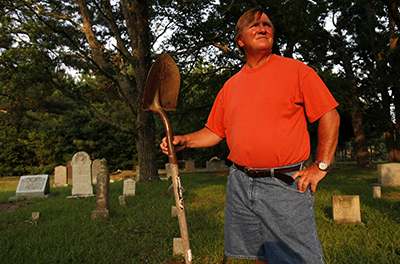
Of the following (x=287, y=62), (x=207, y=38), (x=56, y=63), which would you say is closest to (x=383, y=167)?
(x=207, y=38)

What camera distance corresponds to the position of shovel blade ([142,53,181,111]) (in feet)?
6.73

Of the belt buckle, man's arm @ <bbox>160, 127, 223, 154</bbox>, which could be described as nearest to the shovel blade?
man's arm @ <bbox>160, 127, 223, 154</bbox>

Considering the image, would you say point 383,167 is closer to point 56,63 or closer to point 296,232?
point 296,232

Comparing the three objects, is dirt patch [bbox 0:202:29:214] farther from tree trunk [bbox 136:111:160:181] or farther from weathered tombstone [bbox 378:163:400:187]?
weathered tombstone [bbox 378:163:400:187]

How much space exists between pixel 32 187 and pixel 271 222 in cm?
1087

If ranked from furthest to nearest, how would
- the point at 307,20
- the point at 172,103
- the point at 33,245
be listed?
1. the point at 307,20
2. the point at 33,245
3. the point at 172,103

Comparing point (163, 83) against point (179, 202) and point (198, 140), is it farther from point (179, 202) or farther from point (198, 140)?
point (179, 202)

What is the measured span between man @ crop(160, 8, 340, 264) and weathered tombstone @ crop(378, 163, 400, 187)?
376 inches

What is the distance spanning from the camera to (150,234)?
5188mm

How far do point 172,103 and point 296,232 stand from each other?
125 cm

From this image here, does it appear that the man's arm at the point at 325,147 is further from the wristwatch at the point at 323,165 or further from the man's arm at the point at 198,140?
the man's arm at the point at 198,140

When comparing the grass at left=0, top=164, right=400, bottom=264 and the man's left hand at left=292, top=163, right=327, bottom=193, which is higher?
the man's left hand at left=292, top=163, right=327, bottom=193

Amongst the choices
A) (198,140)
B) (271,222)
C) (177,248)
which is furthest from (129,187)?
(271,222)

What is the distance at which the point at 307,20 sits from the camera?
11312mm
